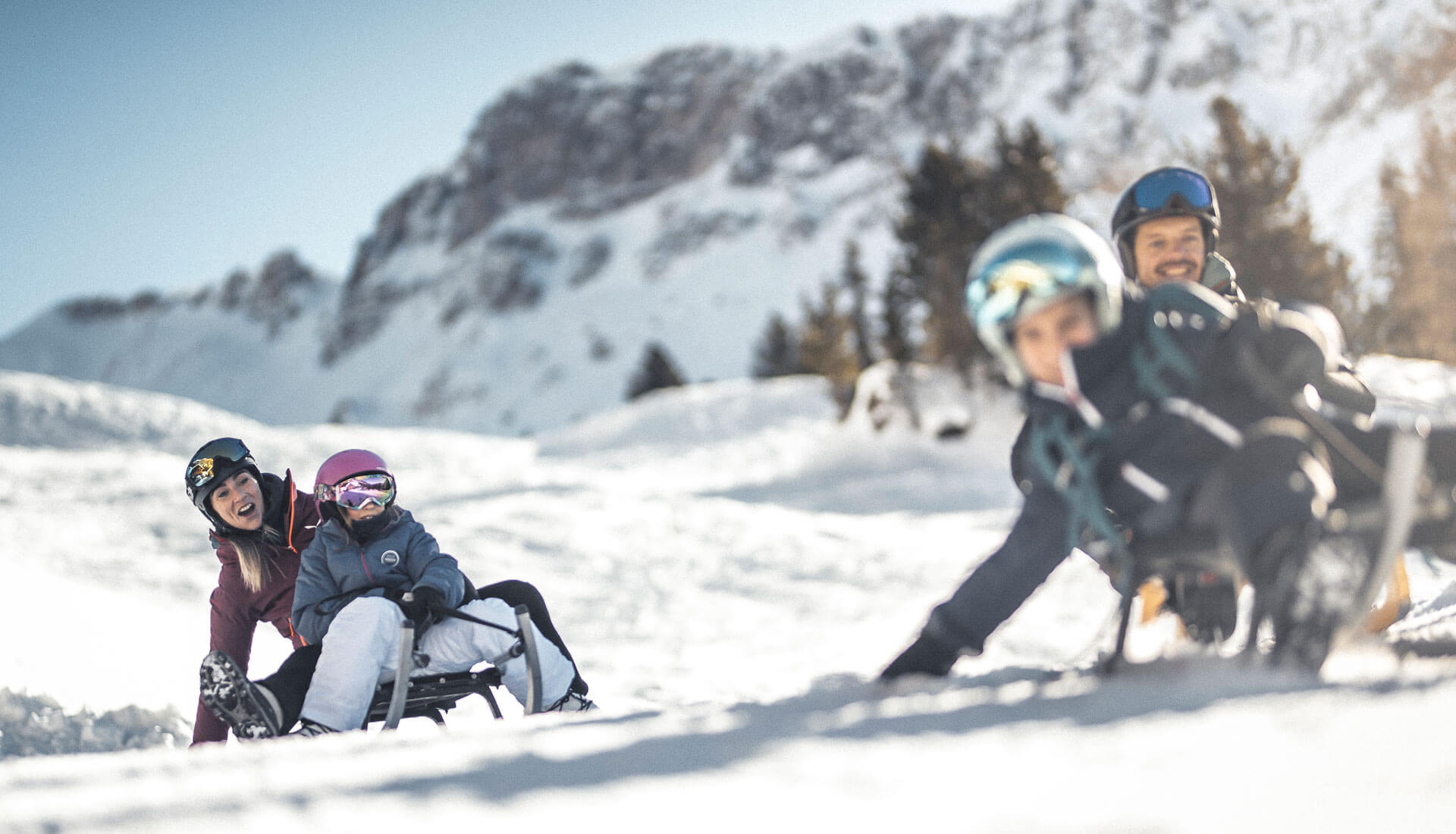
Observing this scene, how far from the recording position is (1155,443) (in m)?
1.81

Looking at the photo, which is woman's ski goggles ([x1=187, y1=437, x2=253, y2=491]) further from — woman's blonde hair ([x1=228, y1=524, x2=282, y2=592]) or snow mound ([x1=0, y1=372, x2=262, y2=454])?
snow mound ([x1=0, y1=372, x2=262, y2=454])

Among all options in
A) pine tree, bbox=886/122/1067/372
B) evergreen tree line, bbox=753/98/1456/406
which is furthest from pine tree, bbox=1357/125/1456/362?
pine tree, bbox=886/122/1067/372

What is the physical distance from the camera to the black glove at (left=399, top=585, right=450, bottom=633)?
3027 millimetres

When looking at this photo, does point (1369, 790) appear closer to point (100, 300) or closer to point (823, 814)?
point (823, 814)

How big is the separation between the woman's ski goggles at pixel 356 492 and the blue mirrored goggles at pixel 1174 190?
2827 mm

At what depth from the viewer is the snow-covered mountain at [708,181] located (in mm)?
78438

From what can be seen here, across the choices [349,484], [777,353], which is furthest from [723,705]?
[777,353]

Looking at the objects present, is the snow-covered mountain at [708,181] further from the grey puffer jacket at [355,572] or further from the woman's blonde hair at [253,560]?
the woman's blonde hair at [253,560]

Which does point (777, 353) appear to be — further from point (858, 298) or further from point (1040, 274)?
point (1040, 274)

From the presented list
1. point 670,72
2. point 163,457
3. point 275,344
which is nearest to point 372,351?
point 275,344

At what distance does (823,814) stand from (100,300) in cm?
19259

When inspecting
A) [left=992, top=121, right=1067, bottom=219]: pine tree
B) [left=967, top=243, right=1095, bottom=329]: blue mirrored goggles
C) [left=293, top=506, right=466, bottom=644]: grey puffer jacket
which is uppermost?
[left=992, top=121, right=1067, bottom=219]: pine tree

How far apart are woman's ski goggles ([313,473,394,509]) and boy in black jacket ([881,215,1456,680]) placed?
2.05 m

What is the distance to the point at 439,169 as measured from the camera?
431 feet
